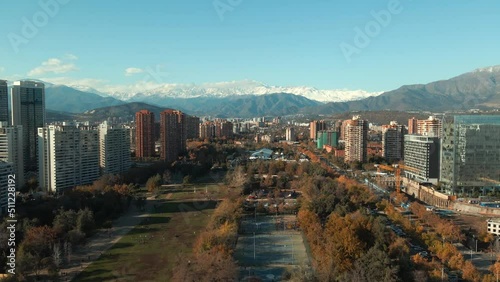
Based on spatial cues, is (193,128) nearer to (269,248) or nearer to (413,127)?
(413,127)

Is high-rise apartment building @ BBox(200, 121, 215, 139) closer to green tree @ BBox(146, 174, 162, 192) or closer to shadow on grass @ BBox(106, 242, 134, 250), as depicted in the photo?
green tree @ BBox(146, 174, 162, 192)

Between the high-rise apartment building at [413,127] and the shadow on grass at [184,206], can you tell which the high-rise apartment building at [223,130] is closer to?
the high-rise apartment building at [413,127]

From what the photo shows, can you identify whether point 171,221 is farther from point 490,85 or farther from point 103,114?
point 490,85

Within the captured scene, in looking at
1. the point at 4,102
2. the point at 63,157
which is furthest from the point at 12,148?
the point at 4,102

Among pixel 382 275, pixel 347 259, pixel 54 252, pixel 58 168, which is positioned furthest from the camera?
pixel 58 168

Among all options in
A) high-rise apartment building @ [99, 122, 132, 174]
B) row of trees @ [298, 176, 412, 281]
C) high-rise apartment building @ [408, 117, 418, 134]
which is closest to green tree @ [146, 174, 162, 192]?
high-rise apartment building @ [99, 122, 132, 174]

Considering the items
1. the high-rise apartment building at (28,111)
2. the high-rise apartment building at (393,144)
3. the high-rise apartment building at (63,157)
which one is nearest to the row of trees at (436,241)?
the high-rise apartment building at (63,157)

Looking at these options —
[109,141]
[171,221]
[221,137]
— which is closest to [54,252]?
[171,221]
